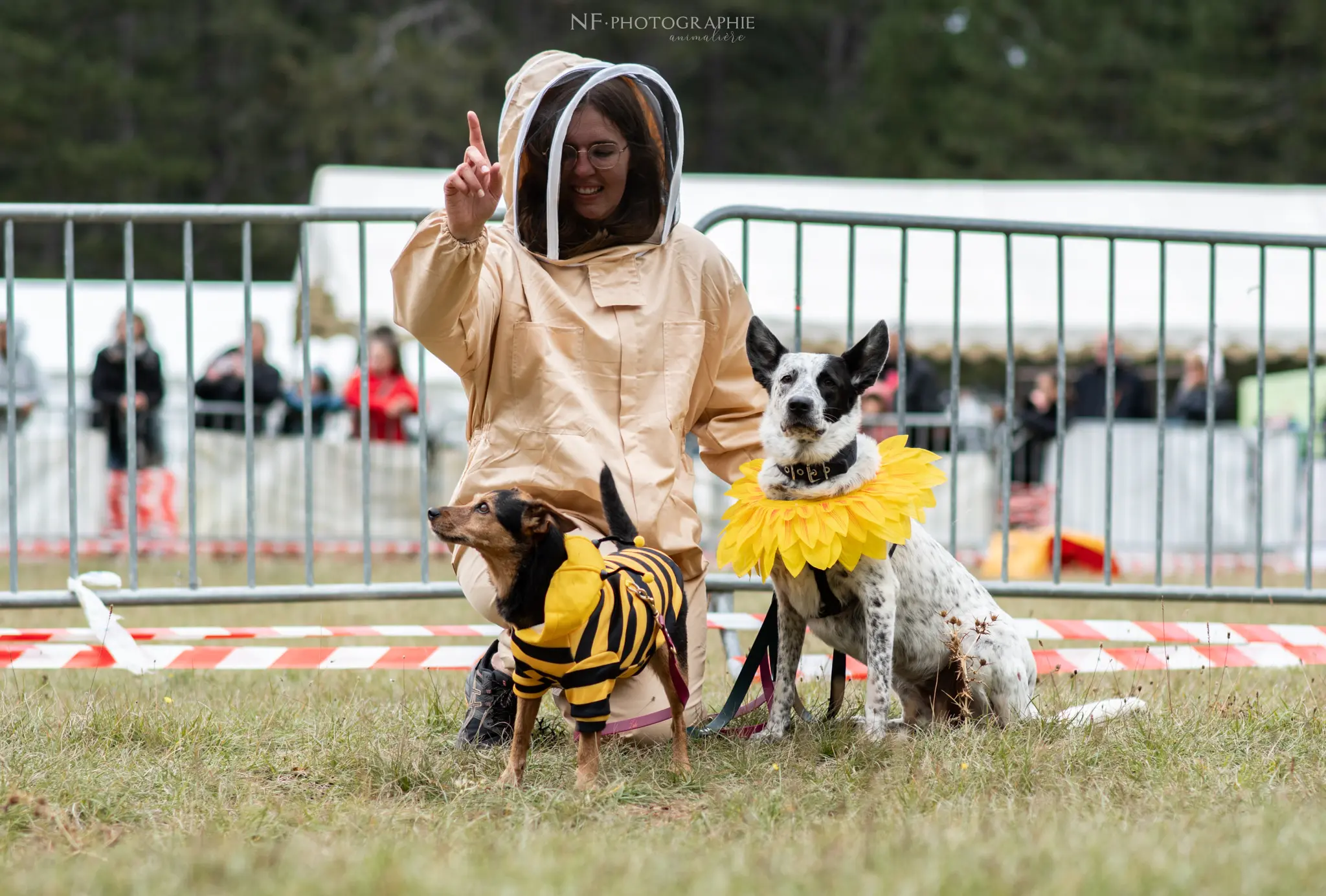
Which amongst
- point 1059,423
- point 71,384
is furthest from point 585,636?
point 71,384

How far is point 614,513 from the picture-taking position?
3.48m

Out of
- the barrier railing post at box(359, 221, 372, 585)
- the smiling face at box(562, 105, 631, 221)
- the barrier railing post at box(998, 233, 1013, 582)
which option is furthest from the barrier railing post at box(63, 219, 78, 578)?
the barrier railing post at box(998, 233, 1013, 582)

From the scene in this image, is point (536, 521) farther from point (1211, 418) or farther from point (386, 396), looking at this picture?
point (386, 396)

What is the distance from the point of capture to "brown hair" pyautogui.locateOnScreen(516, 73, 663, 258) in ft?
12.6

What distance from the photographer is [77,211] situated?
4.99m

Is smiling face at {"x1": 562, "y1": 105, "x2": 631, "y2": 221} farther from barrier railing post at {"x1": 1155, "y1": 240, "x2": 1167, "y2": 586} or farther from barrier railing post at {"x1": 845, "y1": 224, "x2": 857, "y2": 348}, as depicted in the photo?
barrier railing post at {"x1": 1155, "y1": 240, "x2": 1167, "y2": 586}

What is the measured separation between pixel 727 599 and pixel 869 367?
5.64 ft

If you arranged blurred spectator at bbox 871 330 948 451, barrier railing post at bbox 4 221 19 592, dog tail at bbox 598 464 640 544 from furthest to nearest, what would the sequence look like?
blurred spectator at bbox 871 330 948 451
barrier railing post at bbox 4 221 19 592
dog tail at bbox 598 464 640 544

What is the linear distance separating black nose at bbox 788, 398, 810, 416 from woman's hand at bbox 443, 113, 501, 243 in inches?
37.4

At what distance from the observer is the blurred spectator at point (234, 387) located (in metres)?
11.3

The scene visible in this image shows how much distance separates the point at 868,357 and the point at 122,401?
334 inches

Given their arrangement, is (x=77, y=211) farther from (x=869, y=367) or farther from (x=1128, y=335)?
(x=1128, y=335)

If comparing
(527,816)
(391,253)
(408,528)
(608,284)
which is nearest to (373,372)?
(408,528)

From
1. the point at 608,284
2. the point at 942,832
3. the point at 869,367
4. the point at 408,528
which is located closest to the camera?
the point at 942,832
